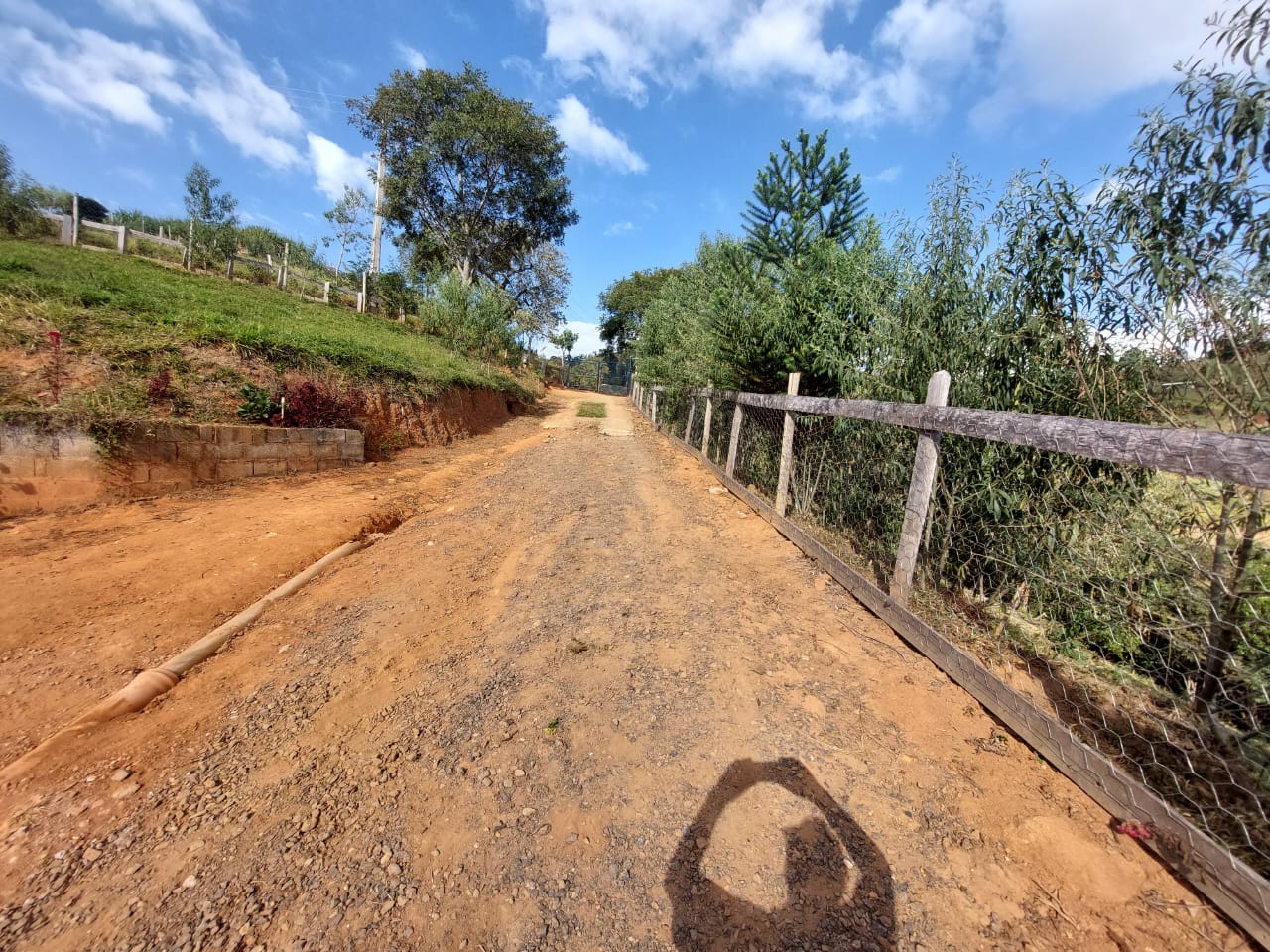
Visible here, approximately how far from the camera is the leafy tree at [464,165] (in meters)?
20.8

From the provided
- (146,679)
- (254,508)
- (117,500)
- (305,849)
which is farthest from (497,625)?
Answer: (117,500)

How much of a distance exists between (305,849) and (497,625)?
4.71 feet

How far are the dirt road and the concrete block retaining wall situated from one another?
177 centimetres

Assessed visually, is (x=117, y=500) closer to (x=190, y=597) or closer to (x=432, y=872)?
(x=190, y=597)

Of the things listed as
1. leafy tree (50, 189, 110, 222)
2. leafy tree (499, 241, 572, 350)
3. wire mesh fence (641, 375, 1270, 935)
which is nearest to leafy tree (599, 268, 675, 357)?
leafy tree (499, 241, 572, 350)

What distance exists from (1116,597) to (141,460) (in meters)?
7.95

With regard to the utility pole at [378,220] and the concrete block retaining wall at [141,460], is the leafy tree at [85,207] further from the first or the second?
the concrete block retaining wall at [141,460]

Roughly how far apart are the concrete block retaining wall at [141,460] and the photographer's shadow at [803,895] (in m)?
6.53

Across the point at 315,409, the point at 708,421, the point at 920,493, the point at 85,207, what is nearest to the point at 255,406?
the point at 315,409

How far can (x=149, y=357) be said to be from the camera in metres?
6.03

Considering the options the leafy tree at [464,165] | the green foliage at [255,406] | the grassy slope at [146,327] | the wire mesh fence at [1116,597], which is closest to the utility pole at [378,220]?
the leafy tree at [464,165]

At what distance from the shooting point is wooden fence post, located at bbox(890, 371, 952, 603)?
2842 mm

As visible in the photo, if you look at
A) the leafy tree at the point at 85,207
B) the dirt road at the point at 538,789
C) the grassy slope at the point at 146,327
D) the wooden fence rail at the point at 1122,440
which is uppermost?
the leafy tree at the point at 85,207

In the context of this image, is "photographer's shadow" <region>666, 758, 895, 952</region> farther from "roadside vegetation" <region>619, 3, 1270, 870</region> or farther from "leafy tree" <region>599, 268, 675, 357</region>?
"leafy tree" <region>599, 268, 675, 357</region>
